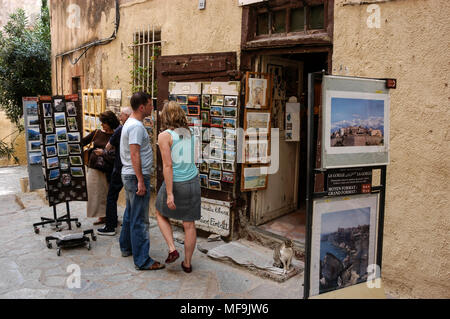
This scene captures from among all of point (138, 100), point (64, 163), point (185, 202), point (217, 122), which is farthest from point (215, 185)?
point (64, 163)

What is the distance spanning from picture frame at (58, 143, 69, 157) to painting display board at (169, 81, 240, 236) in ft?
5.82

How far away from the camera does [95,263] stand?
16.0ft

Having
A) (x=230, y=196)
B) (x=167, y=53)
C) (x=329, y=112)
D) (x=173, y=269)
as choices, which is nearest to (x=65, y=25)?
(x=167, y=53)

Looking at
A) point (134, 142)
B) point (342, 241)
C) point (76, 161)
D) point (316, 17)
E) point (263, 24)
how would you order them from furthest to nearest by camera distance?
point (76, 161) < point (263, 24) < point (316, 17) < point (134, 142) < point (342, 241)

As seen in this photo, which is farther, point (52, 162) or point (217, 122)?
point (52, 162)

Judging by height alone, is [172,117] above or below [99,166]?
above

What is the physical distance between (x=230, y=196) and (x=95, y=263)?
1.88 metres

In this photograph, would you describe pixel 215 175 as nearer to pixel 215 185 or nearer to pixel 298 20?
pixel 215 185

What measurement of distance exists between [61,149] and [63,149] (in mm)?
29

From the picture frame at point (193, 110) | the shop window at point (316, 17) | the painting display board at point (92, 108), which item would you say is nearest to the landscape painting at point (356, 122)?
the shop window at point (316, 17)

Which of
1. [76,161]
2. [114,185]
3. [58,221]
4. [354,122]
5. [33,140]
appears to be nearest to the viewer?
[354,122]

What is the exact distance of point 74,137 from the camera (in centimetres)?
593

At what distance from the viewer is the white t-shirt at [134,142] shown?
4436mm

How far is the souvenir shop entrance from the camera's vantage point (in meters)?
5.60
